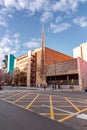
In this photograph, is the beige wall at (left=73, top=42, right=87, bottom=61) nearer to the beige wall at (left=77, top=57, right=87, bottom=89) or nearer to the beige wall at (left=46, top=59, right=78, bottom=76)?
the beige wall at (left=77, top=57, right=87, bottom=89)

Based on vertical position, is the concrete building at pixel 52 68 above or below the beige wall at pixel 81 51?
below

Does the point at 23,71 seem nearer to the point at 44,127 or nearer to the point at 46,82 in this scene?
the point at 46,82

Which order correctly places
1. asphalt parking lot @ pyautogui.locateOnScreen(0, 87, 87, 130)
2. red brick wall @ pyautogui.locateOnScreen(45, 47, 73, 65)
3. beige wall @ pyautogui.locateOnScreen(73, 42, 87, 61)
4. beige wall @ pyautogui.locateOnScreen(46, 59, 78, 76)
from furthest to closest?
beige wall @ pyautogui.locateOnScreen(73, 42, 87, 61), red brick wall @ pyautogui.locateOnScreen(45, 47, 73, 65), beige wall @ pyautogui.locateOnScreen(46, 59, 78, 76), asphalt parking lot @ pyautogui.locateOnScreen(0, 87, 87, 130)

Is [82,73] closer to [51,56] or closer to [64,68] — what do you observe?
[64,68]

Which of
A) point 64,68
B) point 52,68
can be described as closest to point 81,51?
point 52,68

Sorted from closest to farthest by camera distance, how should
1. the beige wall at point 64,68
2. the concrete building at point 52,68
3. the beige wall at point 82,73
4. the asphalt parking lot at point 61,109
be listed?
the asphalt parking lot at point 61,109 → the beige wall at point 82,73 → the concrete building at point 52,68 → the beige wall at point 64,68

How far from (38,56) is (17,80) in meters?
20.6

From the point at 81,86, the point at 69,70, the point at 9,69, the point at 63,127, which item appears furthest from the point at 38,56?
the point at 63,127

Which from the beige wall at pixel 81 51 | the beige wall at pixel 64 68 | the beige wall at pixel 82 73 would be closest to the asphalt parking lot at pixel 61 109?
the beige wall at pixel 82 73

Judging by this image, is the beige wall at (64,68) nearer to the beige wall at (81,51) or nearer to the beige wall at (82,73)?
the beige wall at (82,73)

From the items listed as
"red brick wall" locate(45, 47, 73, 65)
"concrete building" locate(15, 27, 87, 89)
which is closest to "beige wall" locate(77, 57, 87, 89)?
"concrete building" locate(15, 27, 87, 89)

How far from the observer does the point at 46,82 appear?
277 ft

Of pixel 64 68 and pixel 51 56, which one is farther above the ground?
pixel 51 56

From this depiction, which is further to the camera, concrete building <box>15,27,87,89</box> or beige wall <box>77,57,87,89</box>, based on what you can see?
concrete building <box>15,27,87,89</box>
